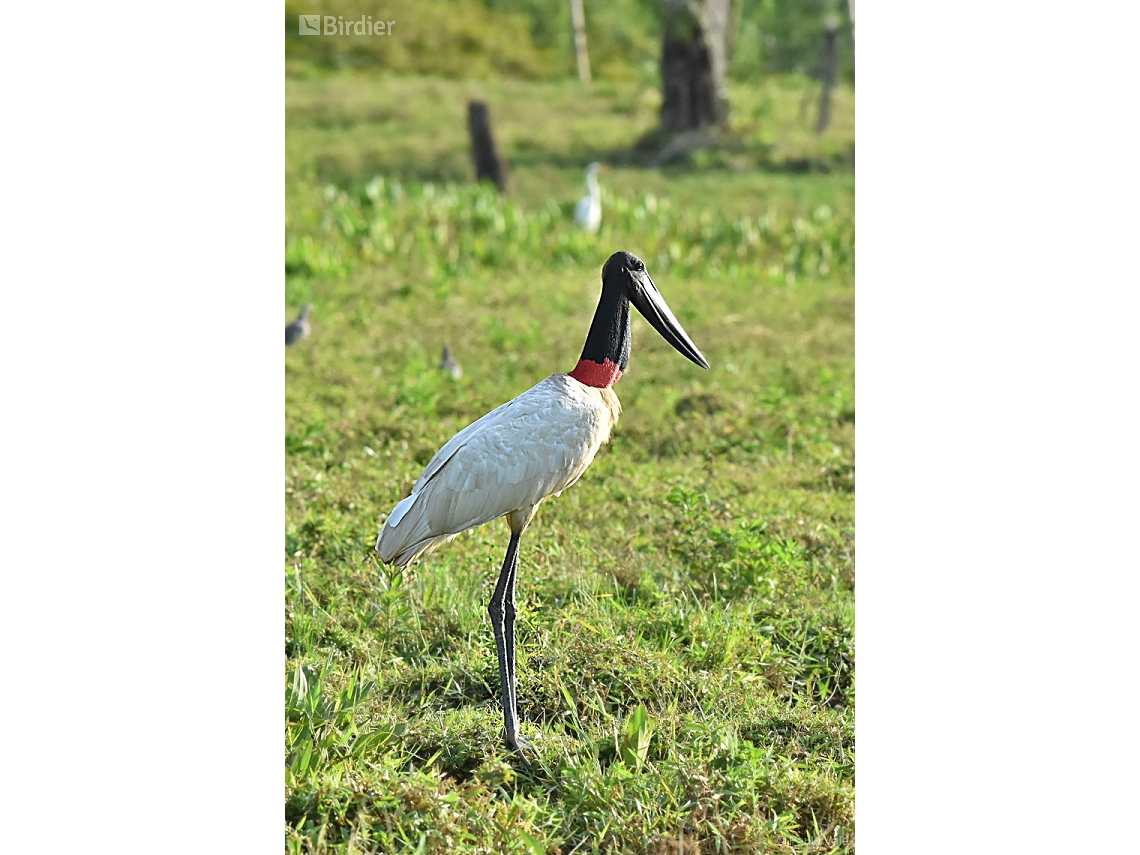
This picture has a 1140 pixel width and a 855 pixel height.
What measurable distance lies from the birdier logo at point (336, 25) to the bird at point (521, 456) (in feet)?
10.6

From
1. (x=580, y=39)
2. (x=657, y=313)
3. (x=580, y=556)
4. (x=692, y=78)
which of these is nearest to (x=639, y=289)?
(x=657, y=313)

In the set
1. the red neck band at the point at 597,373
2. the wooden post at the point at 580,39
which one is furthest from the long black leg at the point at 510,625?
the wooden post at the point at 580,39

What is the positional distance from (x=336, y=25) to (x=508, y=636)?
16.8ft

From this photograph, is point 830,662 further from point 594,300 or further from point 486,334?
point 594,300

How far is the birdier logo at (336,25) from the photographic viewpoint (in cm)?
653

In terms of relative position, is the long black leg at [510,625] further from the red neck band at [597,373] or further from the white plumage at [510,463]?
the red neck band at [597,373]

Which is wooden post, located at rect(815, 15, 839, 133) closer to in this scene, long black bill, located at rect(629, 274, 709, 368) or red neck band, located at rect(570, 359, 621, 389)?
long black bill, located at rect(629, 274, 709, 368)

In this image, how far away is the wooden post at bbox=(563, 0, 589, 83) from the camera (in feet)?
38.1

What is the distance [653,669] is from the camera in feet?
13.1

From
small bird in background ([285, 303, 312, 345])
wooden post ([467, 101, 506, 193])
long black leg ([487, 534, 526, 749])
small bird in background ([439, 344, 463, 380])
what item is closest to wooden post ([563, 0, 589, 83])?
wooden post ([467, 101, 506, 193])

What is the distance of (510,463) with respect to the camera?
11.9 ft

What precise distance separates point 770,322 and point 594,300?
1086mm

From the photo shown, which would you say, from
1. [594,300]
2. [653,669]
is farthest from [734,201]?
[653,669]

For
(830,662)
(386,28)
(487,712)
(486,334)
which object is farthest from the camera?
(386,28)
